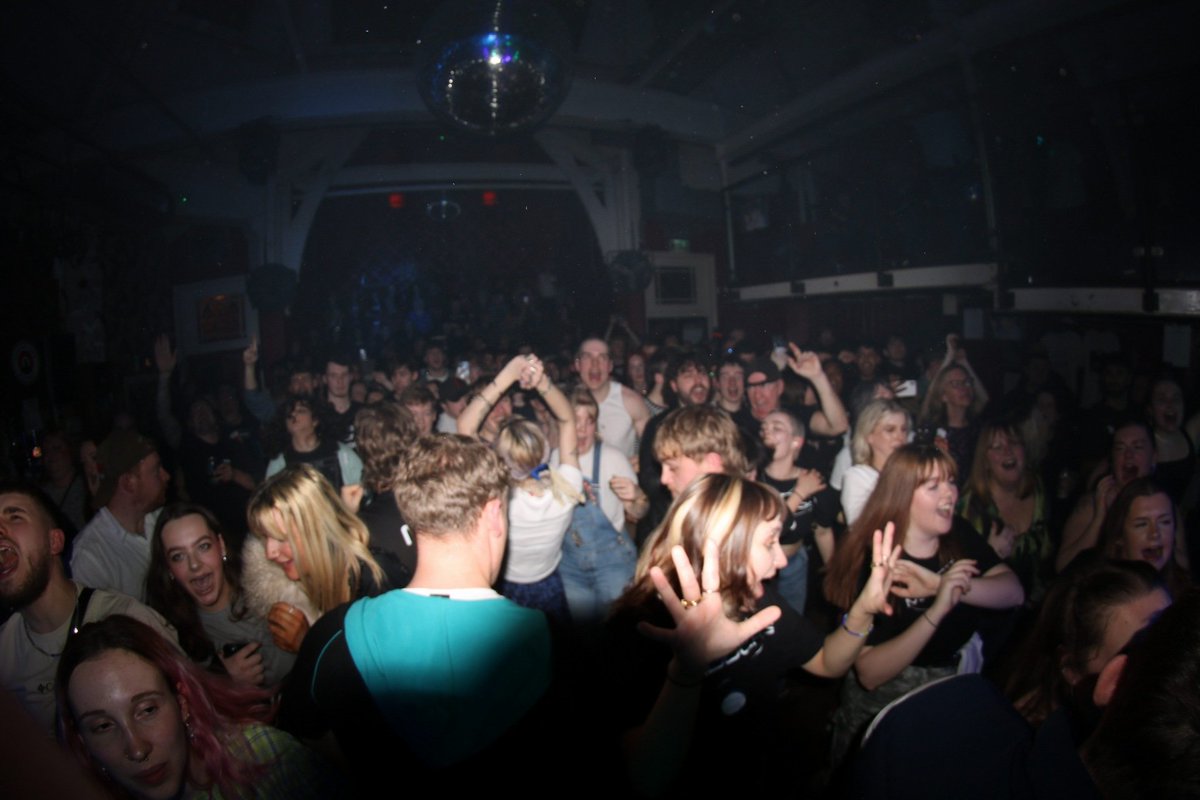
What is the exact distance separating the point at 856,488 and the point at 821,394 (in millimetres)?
735

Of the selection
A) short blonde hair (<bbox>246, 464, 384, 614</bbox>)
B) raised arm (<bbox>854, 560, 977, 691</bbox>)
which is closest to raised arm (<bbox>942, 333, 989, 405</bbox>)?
raised arm (<bbox>854, 560, 977, 691</bbox>)

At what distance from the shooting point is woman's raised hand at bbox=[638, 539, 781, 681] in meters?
0.94

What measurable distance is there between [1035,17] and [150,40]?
10.9 ft

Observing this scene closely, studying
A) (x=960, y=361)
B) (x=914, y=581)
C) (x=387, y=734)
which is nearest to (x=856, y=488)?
(x=914, y=581)

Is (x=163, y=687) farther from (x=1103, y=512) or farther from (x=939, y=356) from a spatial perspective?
(x=939, y=356)

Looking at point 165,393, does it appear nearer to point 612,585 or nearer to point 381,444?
point 381,444

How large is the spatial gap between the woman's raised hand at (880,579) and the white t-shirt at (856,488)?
2.09ft

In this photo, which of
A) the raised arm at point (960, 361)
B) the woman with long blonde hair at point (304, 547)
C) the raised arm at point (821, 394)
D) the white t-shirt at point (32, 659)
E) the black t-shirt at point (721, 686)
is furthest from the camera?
the raised arm at point (960, 361)

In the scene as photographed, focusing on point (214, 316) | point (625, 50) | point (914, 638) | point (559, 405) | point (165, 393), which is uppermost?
point (625, 50)

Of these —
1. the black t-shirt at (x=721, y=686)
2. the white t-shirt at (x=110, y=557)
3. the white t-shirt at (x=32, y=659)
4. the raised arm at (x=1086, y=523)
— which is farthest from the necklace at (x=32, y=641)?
the raised arm at (x=1086, y=523)

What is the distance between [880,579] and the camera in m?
1.36

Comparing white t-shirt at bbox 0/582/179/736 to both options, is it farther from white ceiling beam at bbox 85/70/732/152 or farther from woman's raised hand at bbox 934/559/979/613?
woman's raised hand at bbox 934/559/979/613

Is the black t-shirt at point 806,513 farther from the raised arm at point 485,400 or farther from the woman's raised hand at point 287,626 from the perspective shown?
the woman's raised hand at point 287,626

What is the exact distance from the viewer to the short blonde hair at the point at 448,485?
3.54 ft
